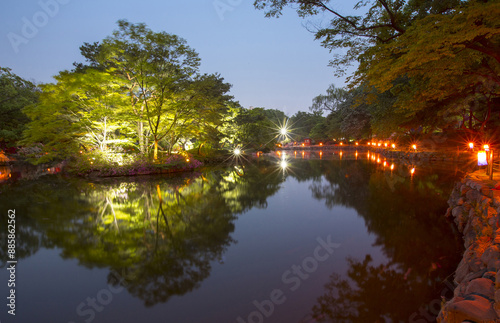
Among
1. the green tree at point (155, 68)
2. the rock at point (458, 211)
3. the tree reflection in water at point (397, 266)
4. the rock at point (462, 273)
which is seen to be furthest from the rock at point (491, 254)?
the green tree at point (155, 68)

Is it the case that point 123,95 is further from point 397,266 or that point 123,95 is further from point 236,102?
point 397,266

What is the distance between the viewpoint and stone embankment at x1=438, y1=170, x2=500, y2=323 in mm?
2479

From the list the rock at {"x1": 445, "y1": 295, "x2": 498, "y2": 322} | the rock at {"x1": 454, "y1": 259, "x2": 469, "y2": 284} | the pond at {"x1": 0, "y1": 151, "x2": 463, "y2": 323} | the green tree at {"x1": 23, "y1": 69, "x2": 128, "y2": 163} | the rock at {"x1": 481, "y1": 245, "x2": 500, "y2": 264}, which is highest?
the green tree at {"x1": 23, "y1": 69, "x2": 128, "y2": 163}

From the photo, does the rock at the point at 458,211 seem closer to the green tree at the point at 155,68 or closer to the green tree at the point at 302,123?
the green tree at the point at 155,68

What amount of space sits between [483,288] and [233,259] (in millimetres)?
3728

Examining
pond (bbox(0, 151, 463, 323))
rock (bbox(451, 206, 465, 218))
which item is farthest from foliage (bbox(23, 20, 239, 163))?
rock (bbox(451, 206, 465, 218))

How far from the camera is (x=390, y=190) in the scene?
10695 millimetres

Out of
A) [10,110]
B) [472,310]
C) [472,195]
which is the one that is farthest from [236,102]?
[472,310]

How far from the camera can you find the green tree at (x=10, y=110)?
2476 centimetres

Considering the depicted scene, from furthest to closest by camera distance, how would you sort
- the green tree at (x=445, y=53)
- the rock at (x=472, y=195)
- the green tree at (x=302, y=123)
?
the green tree at (x=302, y=123) → the rock at (x=472, y=195) → the green tree at (x=445, y=53)

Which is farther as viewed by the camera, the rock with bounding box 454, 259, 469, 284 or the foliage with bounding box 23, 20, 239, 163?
the foliage with bounding box 23, 20, 239, 163

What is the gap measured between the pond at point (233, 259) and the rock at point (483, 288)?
754mm

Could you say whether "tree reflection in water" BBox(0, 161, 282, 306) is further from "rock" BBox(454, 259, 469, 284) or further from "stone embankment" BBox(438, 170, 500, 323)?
"rock" BBox(454, 259, 469, 284)

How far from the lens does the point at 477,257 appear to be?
12.0 feet
